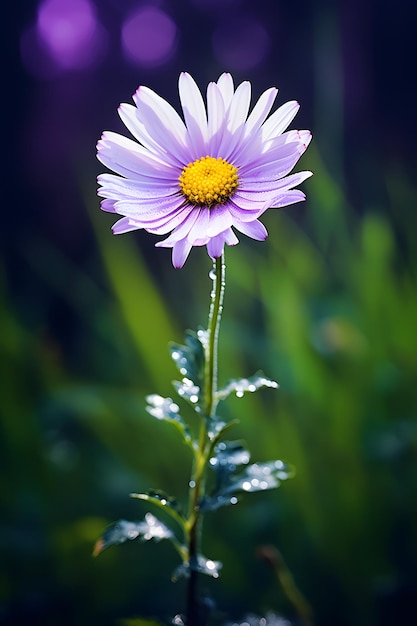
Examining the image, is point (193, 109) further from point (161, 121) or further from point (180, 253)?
point (180, 253)

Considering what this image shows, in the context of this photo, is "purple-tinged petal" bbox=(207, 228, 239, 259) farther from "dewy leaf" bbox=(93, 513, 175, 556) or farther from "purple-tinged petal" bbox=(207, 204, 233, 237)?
"dewy leaf" bbox=(93, 513, 175, 556)

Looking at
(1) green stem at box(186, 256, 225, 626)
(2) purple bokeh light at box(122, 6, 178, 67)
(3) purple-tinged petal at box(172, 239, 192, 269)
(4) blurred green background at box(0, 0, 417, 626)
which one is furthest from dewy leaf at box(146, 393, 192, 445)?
(2) purple bokeh light at box(122, 6, 178, 67)
